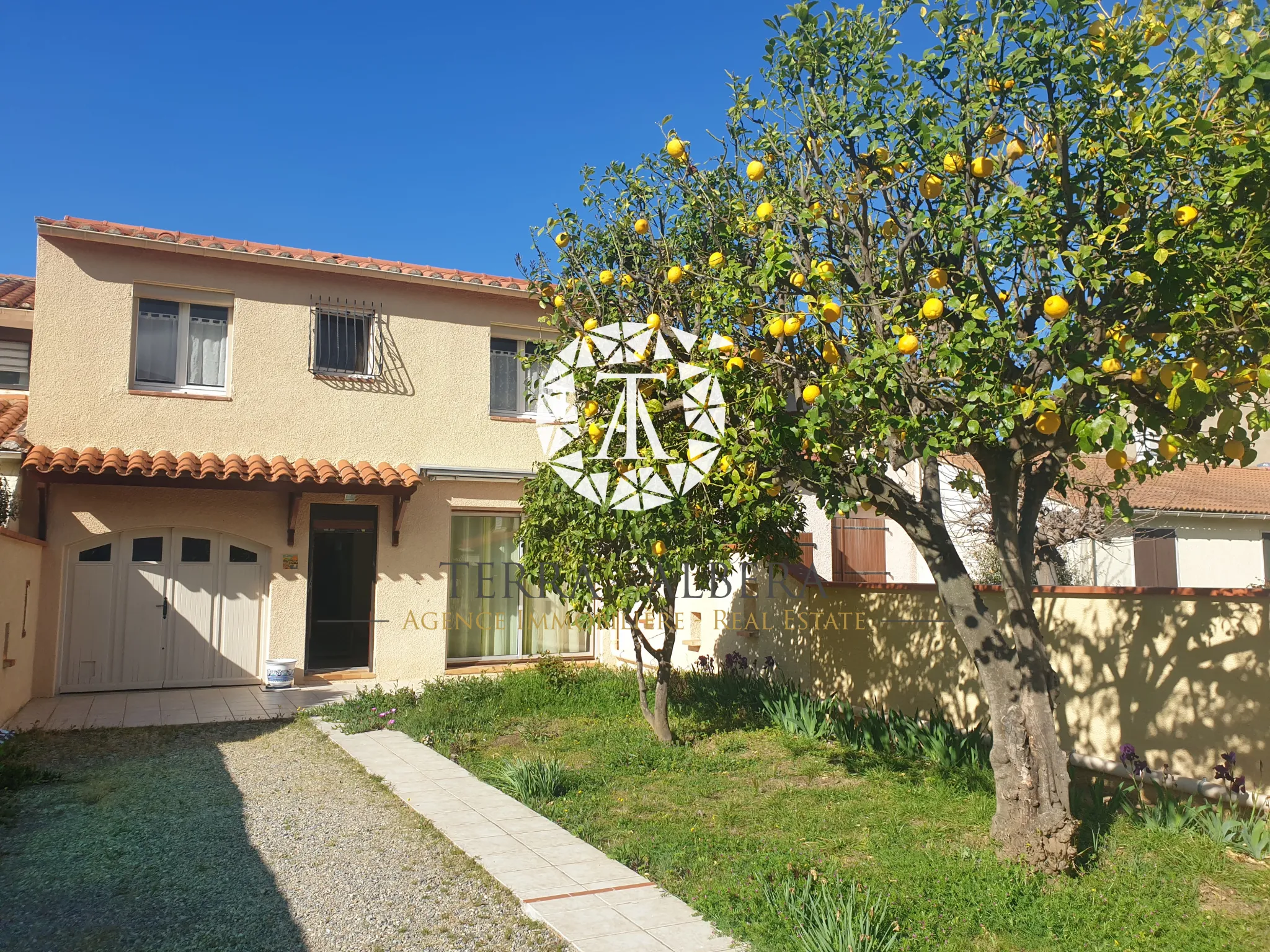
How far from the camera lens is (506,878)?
19.3ft

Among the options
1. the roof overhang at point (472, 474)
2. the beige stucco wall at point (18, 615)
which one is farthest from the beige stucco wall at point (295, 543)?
the beige stucco wall at point (18, 615)

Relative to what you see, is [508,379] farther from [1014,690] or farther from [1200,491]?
[1200,491]

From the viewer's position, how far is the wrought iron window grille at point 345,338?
47.4 feet

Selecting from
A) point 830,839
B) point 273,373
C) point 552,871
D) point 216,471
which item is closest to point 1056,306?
point 830,839

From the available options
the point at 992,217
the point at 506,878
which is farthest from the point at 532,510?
the point at 992,217

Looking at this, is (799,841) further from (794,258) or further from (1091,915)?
(794,258)

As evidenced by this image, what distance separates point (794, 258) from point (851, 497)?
5.04 ft

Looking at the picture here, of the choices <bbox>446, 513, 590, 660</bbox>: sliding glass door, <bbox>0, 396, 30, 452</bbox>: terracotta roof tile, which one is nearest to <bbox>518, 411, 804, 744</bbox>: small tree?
<bbox>446, 513, 590, 660</bbox>: sliding glass door

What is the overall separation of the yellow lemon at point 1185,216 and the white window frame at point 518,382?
1167 centimetres

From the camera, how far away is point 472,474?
49.1 feet

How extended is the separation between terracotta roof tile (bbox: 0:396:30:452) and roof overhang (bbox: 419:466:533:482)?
5.20 m

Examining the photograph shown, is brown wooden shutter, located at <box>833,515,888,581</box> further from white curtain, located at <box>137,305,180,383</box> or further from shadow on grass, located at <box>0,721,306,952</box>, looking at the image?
shadow on grass, located at <box>0,721,306,952</box>

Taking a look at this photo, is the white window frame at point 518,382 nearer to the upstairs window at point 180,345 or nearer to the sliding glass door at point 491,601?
the sliding glass door at point 491,601

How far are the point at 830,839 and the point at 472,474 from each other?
9550mm
